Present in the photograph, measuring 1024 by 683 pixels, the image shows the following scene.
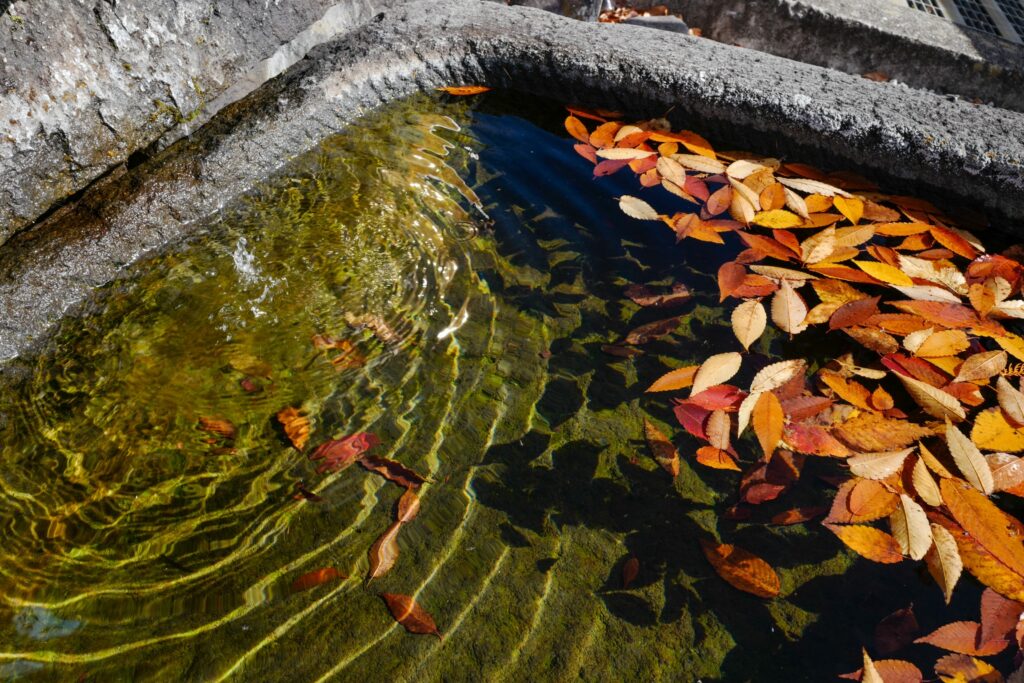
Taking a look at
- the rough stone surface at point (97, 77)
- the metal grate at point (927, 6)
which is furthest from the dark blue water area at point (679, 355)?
the metal grate at point (927, 6)

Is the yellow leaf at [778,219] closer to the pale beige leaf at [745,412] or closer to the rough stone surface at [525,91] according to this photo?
the rough stone surface at [525,91]

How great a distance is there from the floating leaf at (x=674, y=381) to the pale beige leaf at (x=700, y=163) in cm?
99

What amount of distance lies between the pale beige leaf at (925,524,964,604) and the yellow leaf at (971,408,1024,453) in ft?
1.07

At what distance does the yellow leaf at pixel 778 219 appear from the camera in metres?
2.41

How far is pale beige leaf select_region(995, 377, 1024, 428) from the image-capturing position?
1.86m

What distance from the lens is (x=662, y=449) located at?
69.9 inches

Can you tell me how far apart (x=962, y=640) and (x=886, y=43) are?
2776 mm

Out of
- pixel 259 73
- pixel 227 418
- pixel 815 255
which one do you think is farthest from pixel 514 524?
pixel 259 73

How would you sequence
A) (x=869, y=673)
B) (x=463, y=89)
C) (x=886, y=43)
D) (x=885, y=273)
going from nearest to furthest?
1. (x=869, y=673)
2. (x=885, y=273)
3. (x=463, y=89)
4. (x=886, y=43)

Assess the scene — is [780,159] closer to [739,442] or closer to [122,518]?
[739,442]

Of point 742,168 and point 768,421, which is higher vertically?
point 742,168

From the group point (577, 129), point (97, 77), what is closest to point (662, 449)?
point (577, 129)

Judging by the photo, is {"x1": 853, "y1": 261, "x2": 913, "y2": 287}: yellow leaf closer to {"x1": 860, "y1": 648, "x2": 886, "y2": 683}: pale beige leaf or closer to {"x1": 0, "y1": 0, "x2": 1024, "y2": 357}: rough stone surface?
{"x1": 0, "y1": 0, "x2": 1024, "y2": 357}: rough stone surface

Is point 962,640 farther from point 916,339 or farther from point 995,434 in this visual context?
point 916,339
